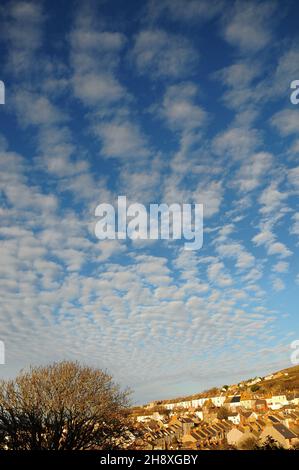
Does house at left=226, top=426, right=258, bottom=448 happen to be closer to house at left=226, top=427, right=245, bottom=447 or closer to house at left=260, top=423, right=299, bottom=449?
house at left=226, top=427, right=245, bottom=447

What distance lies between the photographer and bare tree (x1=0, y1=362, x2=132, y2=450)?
2612 centimetres

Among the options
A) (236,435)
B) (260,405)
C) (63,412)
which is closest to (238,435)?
(236,435)

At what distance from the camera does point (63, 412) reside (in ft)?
89.5

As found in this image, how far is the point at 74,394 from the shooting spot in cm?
2819

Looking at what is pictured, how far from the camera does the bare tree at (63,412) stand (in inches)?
1028

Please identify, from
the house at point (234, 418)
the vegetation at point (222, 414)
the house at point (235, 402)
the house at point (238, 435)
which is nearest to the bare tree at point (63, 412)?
the house at point (238, 435)

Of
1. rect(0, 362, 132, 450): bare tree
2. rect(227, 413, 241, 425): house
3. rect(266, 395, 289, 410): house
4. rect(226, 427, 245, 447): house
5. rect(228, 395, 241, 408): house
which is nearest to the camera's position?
rect(0, 362, 132, 450): bare tree

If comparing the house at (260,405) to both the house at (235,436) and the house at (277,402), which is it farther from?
the house at (235,436)

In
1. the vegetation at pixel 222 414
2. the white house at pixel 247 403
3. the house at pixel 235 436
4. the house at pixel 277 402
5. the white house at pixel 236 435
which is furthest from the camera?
the white house at pixel 247 403

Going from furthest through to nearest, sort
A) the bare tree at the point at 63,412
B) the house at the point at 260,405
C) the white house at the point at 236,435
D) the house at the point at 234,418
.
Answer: the house at the point at 260,405, the house at the point at 234,418, the white house at the point at 236,435, the bare tree at the point at 63,412

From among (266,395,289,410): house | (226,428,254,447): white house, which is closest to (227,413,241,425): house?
(266,395,289,410): house
